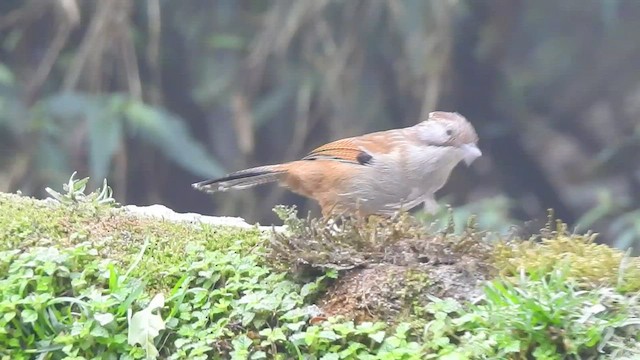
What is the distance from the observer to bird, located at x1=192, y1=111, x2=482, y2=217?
2.88m

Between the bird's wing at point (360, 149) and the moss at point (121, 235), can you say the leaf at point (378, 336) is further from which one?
the bird's wing at point (360, 149)

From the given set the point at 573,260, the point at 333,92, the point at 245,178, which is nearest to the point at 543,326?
the point at 573,260

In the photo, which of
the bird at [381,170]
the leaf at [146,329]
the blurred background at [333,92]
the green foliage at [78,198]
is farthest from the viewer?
the blurred background at [333,92]

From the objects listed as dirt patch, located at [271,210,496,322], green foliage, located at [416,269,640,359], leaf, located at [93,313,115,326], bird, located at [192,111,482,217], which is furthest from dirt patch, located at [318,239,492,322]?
bird, located at [192,111,482,217]

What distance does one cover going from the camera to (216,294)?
7.02 ft

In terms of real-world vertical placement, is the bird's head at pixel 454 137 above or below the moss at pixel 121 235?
above

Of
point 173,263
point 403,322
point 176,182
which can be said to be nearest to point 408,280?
point 403,322

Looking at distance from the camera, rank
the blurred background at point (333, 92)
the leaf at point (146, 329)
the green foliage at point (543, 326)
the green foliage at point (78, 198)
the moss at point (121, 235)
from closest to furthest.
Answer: the green foliage at point (543, 326) → the leaf at point (146, 329) → the moss at point (121, 235) → the green foliage at point (78, 198) → the blurred background at point (333, 92)

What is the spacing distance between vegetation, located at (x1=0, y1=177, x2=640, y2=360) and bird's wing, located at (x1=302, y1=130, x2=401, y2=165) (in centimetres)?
63

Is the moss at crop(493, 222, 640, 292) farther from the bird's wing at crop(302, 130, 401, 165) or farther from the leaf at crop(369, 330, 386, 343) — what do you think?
the bird's wing at crop(302, 130, 401, 165)

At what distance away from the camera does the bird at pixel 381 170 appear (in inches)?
113

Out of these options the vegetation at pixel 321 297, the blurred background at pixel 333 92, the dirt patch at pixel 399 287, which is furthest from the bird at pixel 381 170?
the blurred background at pixel 333 92

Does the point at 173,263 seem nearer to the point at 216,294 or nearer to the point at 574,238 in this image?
the point at 216,294

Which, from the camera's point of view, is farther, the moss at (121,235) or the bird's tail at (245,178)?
the bird's tail at (245,178)
